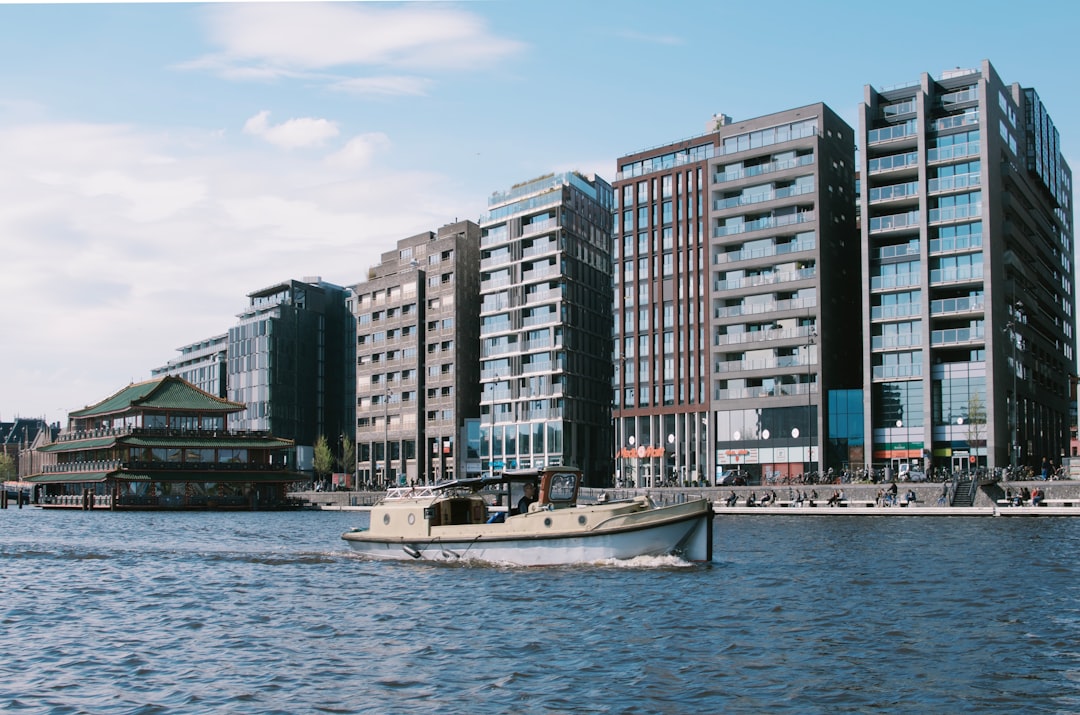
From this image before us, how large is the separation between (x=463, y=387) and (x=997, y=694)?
144057mm

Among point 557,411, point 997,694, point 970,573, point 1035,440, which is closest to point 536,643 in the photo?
point 997,694

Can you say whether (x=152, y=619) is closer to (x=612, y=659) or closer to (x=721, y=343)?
(x=612, y=659)

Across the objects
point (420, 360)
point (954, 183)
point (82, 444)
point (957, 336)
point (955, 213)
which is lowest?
point (82, 444)

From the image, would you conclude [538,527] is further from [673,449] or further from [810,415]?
[673,449]

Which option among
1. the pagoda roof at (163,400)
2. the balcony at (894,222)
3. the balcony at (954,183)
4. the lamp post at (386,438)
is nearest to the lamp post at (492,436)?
the lamp post at (386,438)

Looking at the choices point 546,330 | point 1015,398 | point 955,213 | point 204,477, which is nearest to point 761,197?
point 955,213

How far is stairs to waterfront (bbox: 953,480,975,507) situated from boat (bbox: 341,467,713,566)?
5034 cm

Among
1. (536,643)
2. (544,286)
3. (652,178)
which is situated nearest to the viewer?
(536,643)

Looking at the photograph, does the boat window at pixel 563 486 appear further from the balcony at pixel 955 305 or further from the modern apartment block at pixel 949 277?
the balcony at pixel 955 305

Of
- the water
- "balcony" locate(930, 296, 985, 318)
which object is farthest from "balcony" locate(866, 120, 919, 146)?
the water

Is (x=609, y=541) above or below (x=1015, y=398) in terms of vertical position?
below

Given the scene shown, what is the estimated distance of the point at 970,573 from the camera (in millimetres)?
42031

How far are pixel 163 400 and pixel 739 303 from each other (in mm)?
70312

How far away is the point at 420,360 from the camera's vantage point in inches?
6654
